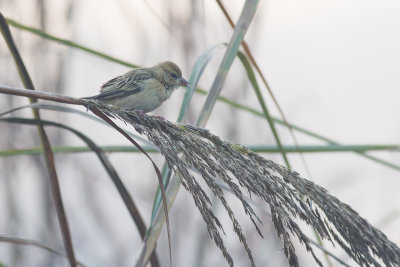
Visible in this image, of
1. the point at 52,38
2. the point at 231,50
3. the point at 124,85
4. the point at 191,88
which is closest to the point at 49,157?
the point at 52,38

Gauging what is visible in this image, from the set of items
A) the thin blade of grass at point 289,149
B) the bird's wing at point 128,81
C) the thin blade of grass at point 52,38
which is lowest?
the thin blade of grass at point 289,149

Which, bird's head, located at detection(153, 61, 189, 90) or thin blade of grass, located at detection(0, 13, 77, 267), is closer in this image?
thin blade of grass, located at detection(0, 13, 77, 267)

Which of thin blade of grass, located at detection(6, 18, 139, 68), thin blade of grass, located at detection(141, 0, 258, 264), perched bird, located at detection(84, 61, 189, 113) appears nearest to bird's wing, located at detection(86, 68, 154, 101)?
perched bird, located at detection(84, 61, 189, 113)

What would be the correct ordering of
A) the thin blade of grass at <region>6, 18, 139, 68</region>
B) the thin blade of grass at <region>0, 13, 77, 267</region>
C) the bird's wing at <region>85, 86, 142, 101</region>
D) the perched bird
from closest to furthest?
the thin blade of grass at <region>0, 13, 77, 267</region>, the thin blade of grass at <region>6, 18, 139, 68</region>, the bird's wing at <region>85, 86, 142, 101</region>, the perched bird

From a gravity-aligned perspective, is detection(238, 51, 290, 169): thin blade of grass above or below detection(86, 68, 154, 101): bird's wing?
below

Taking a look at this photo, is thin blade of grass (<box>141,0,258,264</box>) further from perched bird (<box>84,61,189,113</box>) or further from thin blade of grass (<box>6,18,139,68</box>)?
perched bird (<box>84,61,189,113</box>)

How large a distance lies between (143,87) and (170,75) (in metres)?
0.23

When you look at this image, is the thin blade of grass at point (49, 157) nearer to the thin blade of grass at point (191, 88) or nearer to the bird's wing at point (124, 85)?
the thin blade of grass at point (191, 88)

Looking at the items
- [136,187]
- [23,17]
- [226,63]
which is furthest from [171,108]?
[226,63]

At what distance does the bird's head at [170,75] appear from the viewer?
3238mm

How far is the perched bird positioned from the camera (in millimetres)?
2965

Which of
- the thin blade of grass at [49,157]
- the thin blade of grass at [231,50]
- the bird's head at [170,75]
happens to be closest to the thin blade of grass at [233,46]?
the thin blade of grass at [231,50]

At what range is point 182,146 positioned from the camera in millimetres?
1522

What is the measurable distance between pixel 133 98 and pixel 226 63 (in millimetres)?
1243
